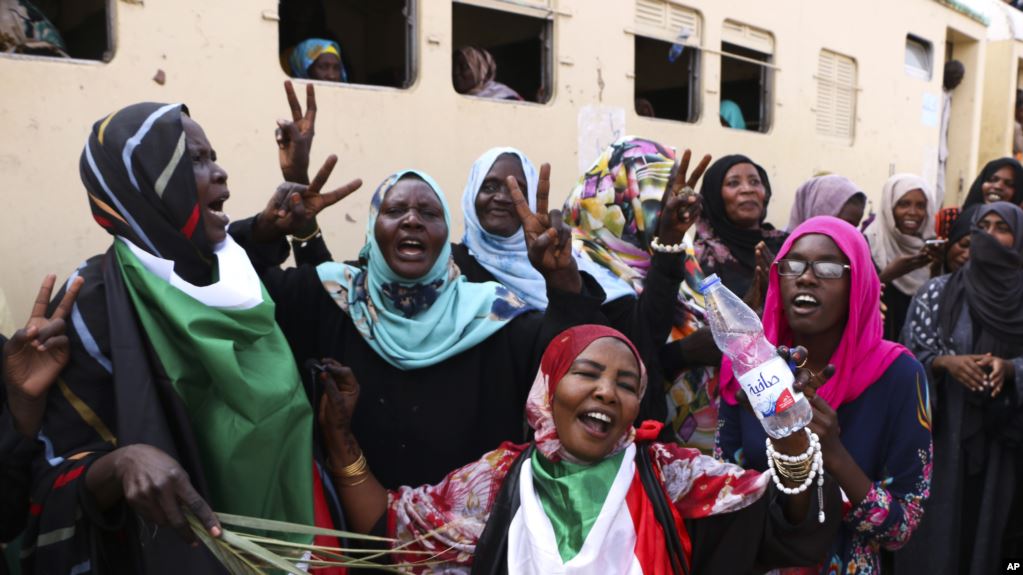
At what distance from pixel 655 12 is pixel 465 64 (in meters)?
1.69

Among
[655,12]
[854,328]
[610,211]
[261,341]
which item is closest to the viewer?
[261,341]

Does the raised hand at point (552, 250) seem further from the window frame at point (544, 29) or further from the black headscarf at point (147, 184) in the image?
the window frame at point (544, 29)

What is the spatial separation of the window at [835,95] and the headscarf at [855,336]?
5654mm

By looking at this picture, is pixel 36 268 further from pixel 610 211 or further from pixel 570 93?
pixel 570 93

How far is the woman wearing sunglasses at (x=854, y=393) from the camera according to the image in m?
2.04

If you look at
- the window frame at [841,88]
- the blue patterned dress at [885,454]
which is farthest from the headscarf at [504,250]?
the window frame at [841,88]

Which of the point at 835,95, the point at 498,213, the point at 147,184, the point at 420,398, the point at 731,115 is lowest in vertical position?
the point at 420,398

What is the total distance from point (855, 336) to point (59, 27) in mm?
3443

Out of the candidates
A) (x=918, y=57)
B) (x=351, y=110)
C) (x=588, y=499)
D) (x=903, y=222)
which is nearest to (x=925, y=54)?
(x=918, y=57)

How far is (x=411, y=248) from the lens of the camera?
7.72ft

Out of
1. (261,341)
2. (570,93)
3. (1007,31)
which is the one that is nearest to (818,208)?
(570,93)

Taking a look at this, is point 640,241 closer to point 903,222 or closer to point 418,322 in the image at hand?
point 418,322

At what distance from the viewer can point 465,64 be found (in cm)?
470

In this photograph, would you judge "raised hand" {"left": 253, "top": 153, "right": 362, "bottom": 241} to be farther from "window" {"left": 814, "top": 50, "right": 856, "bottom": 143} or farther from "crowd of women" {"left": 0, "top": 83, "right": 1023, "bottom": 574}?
"window" {"left": 814, "top": 50, "right": 856, "bottom": 143}
